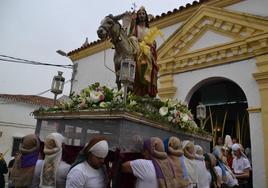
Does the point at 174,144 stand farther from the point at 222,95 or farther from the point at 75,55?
the point at 75,55

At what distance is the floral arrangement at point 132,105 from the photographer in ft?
11.7

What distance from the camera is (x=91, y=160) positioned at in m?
2.54

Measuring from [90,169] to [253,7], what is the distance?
24.0 ft

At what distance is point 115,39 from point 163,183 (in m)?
2.43

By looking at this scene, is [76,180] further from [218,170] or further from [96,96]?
[218,170]

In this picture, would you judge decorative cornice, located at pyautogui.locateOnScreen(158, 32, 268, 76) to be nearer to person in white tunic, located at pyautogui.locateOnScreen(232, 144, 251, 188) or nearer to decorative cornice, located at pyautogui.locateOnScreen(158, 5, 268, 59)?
decorative cornice, located at pyautogui.locateOnScreen(158, 5, 268, 59)

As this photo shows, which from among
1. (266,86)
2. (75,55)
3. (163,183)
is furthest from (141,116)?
(75,55)

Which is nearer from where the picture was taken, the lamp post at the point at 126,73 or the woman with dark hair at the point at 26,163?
the woman with dark hair at the point at 26,163

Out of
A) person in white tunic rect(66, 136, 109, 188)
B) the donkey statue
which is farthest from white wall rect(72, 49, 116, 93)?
person in white tunic rect(66, 136, 109, 188)

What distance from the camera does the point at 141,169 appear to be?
8.96 ft

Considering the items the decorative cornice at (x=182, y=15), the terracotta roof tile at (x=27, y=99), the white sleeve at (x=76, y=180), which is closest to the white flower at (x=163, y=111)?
the white sleeve at (x=76, y=180)

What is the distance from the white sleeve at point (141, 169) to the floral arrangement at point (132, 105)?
2.48 feet

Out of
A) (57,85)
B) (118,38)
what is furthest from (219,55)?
(57,85)

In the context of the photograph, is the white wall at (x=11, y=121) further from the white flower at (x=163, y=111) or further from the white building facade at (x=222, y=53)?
the white flower at (x=163, y=111)
